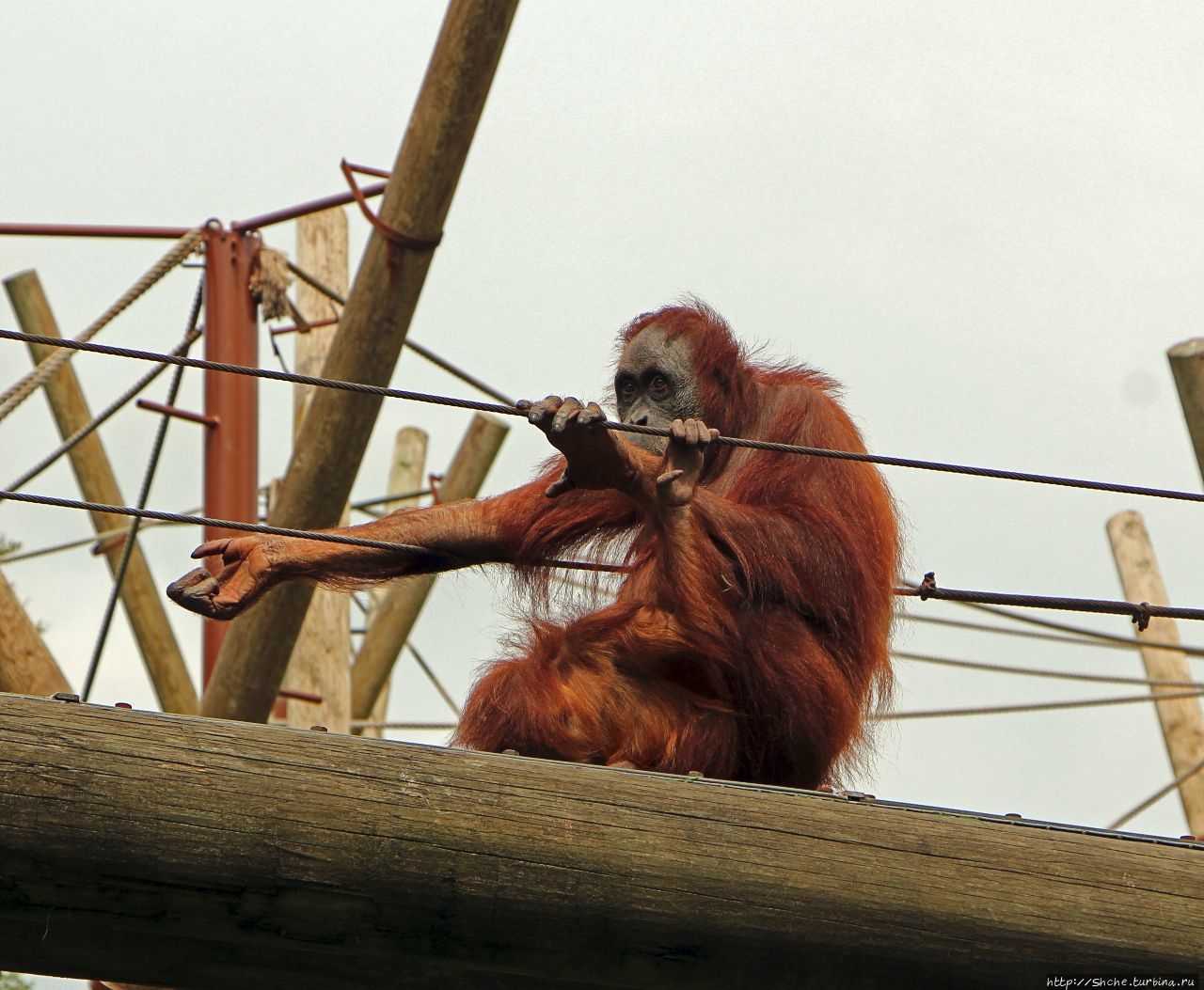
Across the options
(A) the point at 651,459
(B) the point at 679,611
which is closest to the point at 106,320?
(A) the point at 651,459

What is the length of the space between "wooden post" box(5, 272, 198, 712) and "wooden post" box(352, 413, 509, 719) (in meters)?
1.28

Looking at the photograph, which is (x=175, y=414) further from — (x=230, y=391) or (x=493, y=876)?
(x=493, y=876)

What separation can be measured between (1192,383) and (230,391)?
362 centimetres

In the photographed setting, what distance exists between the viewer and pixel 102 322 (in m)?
5.96

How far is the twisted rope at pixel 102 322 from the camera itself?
5.43 m

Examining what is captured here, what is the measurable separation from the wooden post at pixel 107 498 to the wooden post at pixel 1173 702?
18.1 ft

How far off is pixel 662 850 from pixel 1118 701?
7.14 metres

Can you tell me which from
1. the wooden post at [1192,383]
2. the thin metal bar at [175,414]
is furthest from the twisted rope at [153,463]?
the wooden post at [1192,383]

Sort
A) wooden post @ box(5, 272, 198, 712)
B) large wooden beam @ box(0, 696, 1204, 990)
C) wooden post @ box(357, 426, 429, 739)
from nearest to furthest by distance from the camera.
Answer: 1. large wooden beam @ box(0, 696, 1204, 990)
2. wooden post @ box(5, 272, 198, 712)
3. wooden post @ box(357, 426, 429, 739)

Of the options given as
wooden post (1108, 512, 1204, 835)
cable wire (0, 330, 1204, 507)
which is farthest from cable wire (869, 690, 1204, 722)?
cable wire (0, 330, 1204, 507)

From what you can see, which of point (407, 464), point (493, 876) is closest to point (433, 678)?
point (407, 464)

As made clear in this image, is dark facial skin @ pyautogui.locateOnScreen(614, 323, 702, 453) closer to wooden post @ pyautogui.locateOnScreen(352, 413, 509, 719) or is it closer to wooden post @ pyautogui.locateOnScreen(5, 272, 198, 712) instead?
wooden post @ pyautogui.locateOnScreen(5, 272, 198, 712)

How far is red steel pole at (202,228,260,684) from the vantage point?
6410 millimetres

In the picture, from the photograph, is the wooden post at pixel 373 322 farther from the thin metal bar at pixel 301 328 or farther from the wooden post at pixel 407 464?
the wooden post at pixel 407 464
